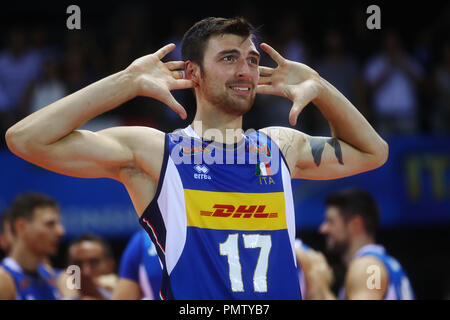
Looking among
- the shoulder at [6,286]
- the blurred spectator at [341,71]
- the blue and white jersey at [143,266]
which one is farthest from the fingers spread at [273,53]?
the blurred spectator at [341,71]

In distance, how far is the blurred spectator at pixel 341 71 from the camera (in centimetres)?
941

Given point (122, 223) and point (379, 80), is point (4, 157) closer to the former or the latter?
point (122, 223)

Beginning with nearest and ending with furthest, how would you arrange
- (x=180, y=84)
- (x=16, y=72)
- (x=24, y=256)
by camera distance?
(x=180, y=84) → (x=24, y=256) → (x=16, y=72)

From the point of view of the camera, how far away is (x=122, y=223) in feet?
29.7

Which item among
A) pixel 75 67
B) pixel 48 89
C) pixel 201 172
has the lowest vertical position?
pixel 201 172

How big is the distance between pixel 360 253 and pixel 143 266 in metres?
2.05

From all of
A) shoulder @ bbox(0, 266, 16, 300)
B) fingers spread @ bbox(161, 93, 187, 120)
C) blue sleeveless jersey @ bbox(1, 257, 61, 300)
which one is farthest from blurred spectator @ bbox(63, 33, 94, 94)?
fingers spread @ bbox(161, 93, 187, 120)

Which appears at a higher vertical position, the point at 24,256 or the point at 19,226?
the point at 19,226

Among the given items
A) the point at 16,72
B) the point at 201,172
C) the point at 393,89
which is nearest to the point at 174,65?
the point at 201,172

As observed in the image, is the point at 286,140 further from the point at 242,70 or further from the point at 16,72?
the point at 16,72

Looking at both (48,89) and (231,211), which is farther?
(48,89)

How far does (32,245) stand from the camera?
21.6ft

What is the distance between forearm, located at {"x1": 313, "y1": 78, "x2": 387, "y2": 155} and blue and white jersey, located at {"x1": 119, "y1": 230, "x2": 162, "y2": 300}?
2195 mm

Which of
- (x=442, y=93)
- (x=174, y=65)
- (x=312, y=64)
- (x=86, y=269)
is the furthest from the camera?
(x=312, y=64)
